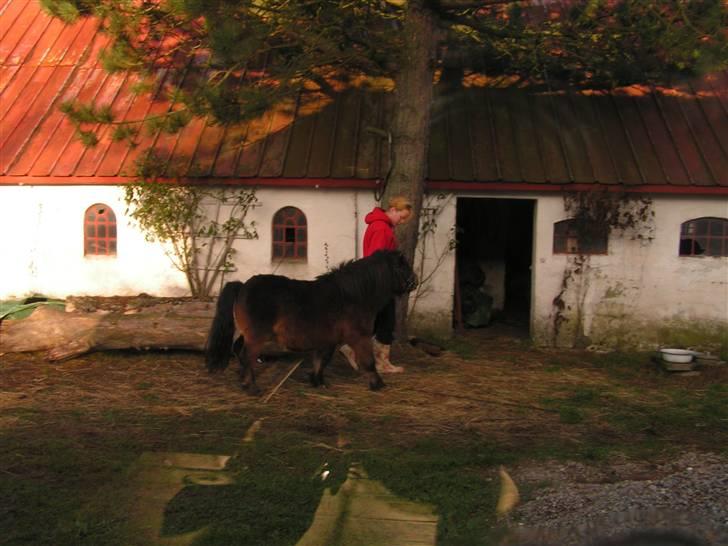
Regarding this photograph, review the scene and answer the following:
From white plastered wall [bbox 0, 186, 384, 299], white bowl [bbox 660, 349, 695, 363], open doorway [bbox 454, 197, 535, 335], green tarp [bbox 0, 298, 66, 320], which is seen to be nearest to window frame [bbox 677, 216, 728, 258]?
white bowl [bbox 660, 349, 695, 363]

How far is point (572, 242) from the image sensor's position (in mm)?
11547

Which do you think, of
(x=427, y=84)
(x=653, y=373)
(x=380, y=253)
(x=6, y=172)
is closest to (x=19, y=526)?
(x=380, y=253)

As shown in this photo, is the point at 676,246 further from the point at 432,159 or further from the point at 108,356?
the point at 108,356

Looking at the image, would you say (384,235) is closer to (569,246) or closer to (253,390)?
(253,390)

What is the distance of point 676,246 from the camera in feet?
37.1

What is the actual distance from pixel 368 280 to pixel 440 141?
16.1 ft

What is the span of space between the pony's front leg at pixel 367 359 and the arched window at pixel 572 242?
4.68m

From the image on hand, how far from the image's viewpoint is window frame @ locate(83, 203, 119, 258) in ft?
39.8

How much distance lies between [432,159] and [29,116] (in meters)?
7.12

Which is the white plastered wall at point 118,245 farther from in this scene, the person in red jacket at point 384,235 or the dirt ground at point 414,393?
the person in red jacket at point 384,235

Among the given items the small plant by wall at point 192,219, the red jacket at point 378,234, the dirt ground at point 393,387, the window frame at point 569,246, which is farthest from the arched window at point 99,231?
the window frame at point 569,246

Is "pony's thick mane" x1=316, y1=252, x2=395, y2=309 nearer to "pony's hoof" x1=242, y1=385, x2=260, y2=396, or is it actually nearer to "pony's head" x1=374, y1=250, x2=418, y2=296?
"pony's head" x1=374, y1=250, x2=418, y2=296

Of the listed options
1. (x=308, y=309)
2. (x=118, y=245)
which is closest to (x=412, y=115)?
(x=308, y=309)

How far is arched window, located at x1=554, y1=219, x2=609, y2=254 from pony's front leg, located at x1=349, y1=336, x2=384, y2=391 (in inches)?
184
